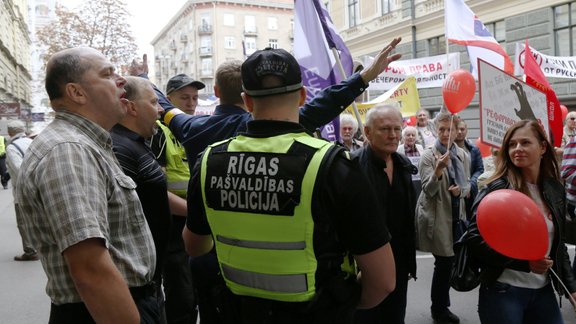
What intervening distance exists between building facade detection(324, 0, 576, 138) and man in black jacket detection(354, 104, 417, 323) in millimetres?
13707

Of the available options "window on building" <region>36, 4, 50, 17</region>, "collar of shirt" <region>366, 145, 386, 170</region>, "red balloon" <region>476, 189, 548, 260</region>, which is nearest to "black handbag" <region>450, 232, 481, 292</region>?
"red balloon" <region>476, 189, 548, 260</region>

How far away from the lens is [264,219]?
6.18ft

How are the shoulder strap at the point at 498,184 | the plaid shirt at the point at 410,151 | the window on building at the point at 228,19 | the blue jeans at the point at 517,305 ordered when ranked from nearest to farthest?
the blue jeans at the point at 517,305 → the shoulder strap at the point at 498,184 → the plaid shirt at the point at 410,151 → the window on building at the point at 228,19

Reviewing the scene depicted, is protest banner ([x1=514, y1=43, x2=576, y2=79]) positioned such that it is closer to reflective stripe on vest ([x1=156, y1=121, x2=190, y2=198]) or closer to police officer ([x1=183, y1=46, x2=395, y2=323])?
reflective stripe on vest ([x1=156, y1=121, x2=190, y2=198])

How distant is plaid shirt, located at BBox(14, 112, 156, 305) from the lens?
1665mm

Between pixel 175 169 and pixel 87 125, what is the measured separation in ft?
Result: 6.02

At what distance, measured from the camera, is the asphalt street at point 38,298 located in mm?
4973

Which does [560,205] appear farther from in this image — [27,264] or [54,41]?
[54,41]

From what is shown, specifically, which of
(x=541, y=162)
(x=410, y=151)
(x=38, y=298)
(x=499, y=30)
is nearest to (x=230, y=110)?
(x=541, y=162)

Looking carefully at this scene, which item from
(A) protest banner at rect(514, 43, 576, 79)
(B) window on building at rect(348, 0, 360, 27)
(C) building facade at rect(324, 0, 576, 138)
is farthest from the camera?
(B) window on building at rect(348, 0, 360, 27)

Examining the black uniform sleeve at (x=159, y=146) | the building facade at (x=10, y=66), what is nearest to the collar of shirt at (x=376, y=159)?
the black uniform sleeve at (x=159, y=146)

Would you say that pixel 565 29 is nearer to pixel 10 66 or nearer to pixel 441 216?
pixel 441 216

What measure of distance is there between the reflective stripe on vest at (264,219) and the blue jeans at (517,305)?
144 centimetres

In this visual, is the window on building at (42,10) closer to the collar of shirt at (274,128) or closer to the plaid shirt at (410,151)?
the plaid shirt at (410,151)
